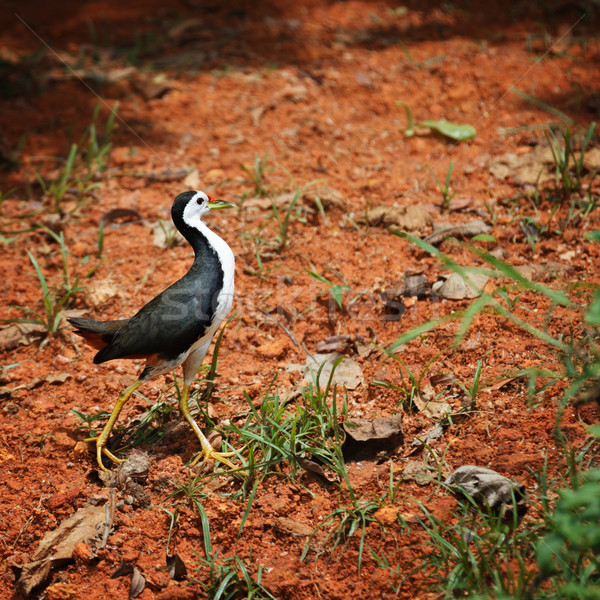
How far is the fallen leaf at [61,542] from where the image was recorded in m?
3.18

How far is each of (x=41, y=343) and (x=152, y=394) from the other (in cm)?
102

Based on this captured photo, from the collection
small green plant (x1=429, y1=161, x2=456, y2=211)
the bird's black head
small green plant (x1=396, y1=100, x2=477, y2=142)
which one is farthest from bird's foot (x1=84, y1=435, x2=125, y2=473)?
small green plant (x1=396, y1=100, x2=477, y2=142)

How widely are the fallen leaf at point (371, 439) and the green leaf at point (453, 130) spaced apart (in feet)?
10.5

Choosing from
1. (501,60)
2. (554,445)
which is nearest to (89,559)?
(554,445)

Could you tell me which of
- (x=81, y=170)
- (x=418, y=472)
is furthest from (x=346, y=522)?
(x=81, y=170)

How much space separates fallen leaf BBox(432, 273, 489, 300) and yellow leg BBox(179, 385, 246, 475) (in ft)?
5.94

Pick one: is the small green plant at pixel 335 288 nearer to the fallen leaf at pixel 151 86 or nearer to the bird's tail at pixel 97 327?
the bird's tail at pixel 97 327

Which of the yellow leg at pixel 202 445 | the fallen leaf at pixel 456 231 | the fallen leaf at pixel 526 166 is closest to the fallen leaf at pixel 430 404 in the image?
the yellow leg at pixel 202 445

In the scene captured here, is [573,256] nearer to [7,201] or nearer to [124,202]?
[124,202]

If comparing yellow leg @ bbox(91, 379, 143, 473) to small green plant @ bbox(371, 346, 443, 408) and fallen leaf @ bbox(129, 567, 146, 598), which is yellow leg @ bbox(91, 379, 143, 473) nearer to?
fallen leaf @ bbox(129, 567, 146, 598)

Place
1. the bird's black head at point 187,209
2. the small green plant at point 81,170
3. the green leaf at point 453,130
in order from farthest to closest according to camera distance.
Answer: the green leaf at point 453,130 < the small green plant at point 81,170 < the bird's black head at point 187,209

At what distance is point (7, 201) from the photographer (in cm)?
582

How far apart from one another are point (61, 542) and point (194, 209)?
2047 mm

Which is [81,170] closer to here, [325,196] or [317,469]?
[325,196]
